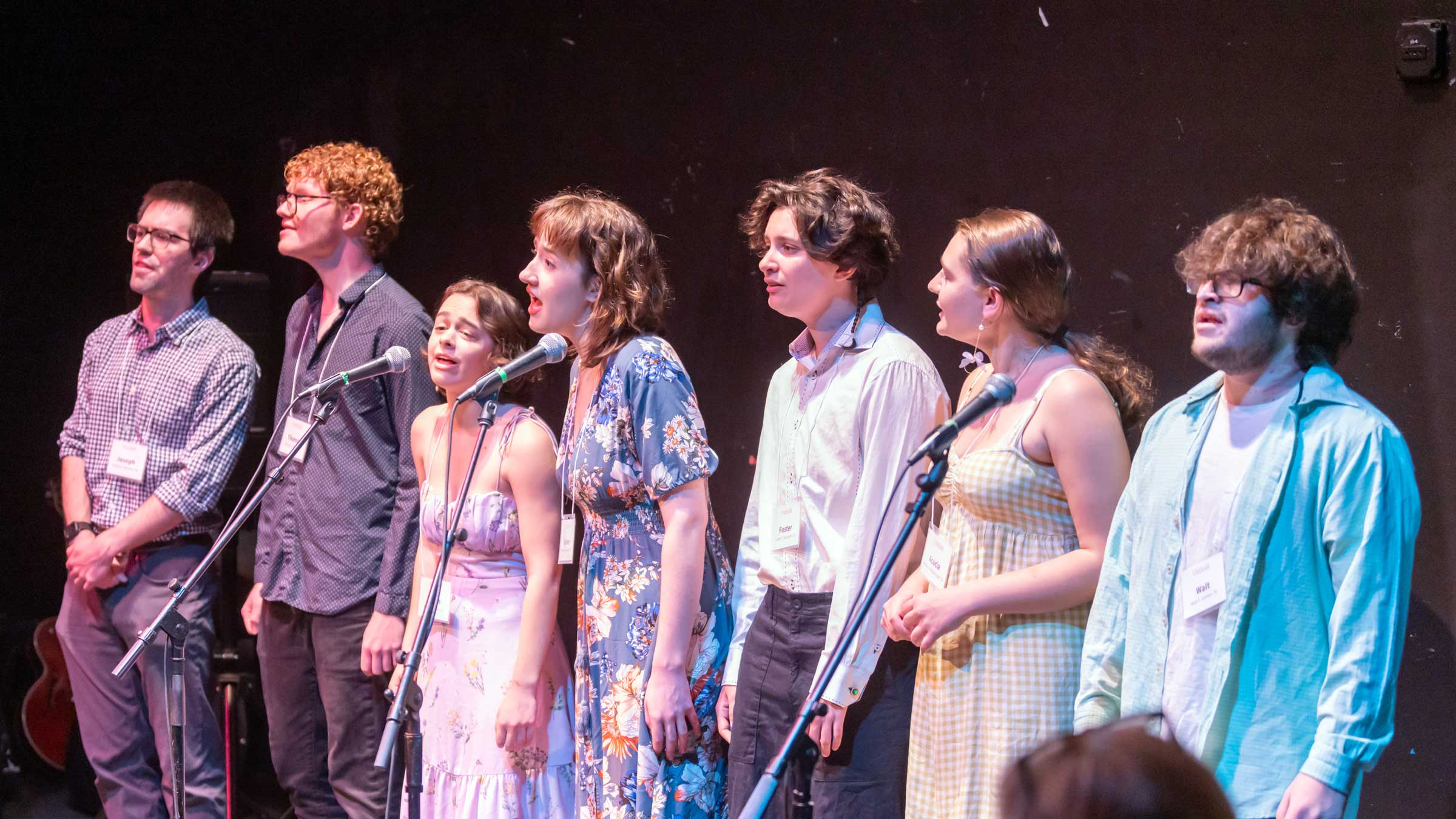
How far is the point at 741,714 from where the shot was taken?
8.13 feet

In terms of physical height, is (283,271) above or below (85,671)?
above

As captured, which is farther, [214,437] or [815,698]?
[214,437]

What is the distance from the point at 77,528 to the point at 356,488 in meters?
0.97

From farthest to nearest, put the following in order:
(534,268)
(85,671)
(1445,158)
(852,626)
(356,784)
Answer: (85,671), (356,784), (534,268), (1445,158), (852,626)

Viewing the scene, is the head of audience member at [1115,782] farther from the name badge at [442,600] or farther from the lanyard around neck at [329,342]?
the lanyard around neck at [329,342]

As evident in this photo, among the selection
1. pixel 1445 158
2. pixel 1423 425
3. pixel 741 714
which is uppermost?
pixel 1445 158

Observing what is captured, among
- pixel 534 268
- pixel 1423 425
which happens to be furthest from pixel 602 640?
pixel 1423 425

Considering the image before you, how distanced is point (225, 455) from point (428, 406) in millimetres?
761

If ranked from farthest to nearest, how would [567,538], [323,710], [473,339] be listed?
[323,710]
[473,339]
[567,538]

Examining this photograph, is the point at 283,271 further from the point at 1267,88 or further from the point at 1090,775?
the point at 1090,775

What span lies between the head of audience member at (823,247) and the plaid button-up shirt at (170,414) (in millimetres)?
1886

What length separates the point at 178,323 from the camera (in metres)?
3.71

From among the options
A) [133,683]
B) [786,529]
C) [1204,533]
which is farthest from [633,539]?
[133,683]

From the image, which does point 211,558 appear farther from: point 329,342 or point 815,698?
point 815,698
